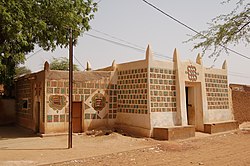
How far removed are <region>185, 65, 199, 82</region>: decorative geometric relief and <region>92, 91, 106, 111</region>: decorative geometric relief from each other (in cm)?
459

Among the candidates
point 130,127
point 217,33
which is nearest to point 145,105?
point 130,127

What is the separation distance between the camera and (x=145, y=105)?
11617 mm

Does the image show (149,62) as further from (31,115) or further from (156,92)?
(31,115)

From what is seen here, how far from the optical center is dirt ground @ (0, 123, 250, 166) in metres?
7.37

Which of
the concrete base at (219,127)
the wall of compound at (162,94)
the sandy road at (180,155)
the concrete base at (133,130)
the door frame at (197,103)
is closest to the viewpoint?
the sandy road at (180,155)

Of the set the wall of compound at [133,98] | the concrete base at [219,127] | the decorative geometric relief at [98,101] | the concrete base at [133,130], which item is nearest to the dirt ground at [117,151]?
the concrete base at [133,130]

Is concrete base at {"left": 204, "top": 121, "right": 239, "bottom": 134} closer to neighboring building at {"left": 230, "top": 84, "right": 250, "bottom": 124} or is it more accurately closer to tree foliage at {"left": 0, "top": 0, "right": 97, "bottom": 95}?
neighboring building at {"left": 230, "top": 84, "right": 250, "bottom": 124}

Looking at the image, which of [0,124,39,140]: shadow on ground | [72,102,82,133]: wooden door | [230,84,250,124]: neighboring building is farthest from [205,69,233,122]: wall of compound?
[0,124,39,140]: shadow on ground

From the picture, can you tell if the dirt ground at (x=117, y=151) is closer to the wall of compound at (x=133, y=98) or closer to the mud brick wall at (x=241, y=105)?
the wall of compound at (x=133, y=98)

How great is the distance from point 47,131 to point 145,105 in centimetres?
474

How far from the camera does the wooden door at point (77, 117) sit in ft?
41.2

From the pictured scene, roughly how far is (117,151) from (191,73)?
21.5 feet

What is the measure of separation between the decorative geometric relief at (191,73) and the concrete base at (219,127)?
2544mm

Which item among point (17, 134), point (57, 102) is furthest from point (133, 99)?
point (17, 134)
